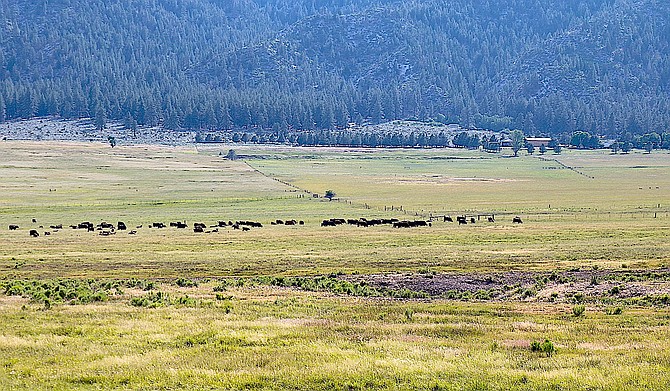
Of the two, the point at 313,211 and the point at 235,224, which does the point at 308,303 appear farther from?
the point at 313,211

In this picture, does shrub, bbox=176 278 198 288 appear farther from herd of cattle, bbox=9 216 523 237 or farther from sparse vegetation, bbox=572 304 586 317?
herd of cattle, bbox=9 216 523 237

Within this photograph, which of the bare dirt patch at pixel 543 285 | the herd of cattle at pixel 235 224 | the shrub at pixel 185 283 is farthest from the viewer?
the herd of cattle at pixel 235 224

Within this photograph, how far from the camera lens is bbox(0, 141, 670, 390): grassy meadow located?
737 inches

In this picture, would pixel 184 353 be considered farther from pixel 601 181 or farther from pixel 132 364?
pixel 601 181

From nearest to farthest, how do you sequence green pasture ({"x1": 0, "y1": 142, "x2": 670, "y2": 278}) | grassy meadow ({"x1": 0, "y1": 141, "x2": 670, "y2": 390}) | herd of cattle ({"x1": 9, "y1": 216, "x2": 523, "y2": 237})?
grassy meadow ({"x1": 0, "y1": 141, "x2": 670, "y2": 390}) < green pasture ({"x1": 0, "y1": 142, "x2": 670, "y2": 278}) < herd of cattle ({"x1": 9, "y1": 216, "x2": 523, "y2": 237})

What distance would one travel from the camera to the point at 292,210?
100438mm

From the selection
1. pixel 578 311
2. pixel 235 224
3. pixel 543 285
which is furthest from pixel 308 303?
pixel 235 224

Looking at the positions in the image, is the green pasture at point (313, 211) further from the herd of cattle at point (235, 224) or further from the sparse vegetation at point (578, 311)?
the sparse vegetation at point (578, 311)

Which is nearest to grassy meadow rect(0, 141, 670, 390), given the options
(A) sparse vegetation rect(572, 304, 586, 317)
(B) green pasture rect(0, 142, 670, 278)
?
(A) sparse vegetation rect(572, 304, 586, 317)

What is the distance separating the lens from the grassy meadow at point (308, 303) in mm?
18719

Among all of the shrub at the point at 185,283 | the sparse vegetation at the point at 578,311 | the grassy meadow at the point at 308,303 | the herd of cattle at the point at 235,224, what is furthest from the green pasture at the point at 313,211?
the sparse vegetation at the point at 578,311

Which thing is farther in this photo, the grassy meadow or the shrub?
the shrub

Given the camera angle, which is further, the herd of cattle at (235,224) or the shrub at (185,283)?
the herd of cattle at (235,224)

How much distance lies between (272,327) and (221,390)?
269 inches
